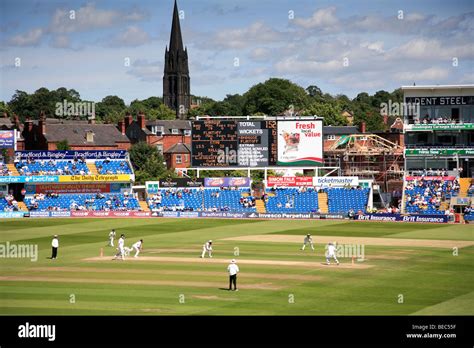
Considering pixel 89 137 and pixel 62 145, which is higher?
pixel 89 137

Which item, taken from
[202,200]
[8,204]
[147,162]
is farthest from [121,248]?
[147,162]

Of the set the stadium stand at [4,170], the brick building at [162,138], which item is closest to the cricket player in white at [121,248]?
the stadium stand at [4,170]

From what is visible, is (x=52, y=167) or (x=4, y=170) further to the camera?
(x=52, y=167)

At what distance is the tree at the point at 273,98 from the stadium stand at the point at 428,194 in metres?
69.0

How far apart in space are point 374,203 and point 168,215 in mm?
18550

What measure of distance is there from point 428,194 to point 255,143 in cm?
1550

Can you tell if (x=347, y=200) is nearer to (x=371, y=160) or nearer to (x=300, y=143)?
(x=300, y=143)

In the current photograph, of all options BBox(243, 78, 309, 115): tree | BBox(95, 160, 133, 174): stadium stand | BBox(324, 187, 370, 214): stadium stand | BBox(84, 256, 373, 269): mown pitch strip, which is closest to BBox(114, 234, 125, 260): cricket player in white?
BBox(84, 256, 373, 269): mown pitch strip

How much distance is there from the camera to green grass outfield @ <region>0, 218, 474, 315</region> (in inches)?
1228

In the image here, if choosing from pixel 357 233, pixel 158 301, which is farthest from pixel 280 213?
pixel 158 301

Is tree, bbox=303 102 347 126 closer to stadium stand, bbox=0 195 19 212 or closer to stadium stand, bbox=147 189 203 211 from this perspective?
stadium stand, bbox=147 189 203 211

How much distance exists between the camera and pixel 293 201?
263 feet

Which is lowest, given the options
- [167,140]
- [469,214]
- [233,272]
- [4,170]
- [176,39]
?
[469,214]
